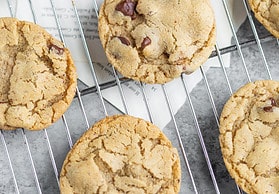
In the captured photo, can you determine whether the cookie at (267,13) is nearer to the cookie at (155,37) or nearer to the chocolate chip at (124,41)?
the cookie at (155,37)

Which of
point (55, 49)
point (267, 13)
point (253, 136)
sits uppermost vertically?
point (55, 49)

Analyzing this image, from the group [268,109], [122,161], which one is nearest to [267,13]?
[268,109]

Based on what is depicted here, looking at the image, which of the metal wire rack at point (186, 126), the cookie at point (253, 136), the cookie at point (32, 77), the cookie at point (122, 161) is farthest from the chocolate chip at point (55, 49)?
the cookie at point (253, 136)

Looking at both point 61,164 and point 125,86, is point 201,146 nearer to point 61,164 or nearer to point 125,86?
point 125,86

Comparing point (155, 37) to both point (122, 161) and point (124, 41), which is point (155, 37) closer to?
point (124, 41)

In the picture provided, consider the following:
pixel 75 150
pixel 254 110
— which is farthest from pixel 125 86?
pixel 254 110
